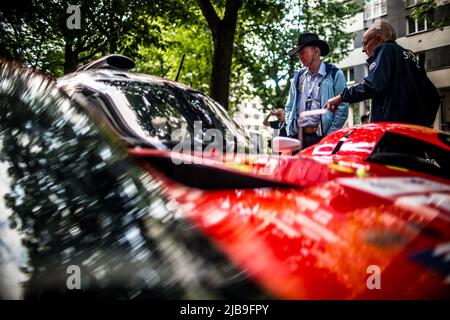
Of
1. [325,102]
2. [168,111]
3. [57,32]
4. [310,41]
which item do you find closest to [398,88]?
[325,102]

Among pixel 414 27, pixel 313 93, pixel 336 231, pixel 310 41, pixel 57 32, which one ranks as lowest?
pixel 336 231

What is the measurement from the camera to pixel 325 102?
13.7 feet

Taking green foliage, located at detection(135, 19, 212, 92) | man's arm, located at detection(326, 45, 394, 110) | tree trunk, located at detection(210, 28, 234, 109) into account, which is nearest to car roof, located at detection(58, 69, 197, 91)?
man's arm, located at detection(326, 45, 394, 110)

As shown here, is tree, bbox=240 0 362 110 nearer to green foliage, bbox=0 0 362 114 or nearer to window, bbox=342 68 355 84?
green foliage, bbox=0 0 362 114

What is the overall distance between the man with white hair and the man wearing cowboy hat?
100 centimetres

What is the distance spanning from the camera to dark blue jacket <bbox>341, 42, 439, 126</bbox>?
2902mm

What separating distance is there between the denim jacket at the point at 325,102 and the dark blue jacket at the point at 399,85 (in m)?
0.98

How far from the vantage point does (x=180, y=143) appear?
7.27 feet

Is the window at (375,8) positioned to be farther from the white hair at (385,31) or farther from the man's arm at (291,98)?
the white hair at (385,31)

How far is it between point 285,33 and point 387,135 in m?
21.1

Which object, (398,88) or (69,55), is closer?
(398,88)

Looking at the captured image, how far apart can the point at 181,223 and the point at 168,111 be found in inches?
67.9

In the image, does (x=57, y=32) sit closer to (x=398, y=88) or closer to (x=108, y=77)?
(x=108, y=77)

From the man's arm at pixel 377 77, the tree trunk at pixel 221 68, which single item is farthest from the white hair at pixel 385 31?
the tree trunk at pixel 221 68
